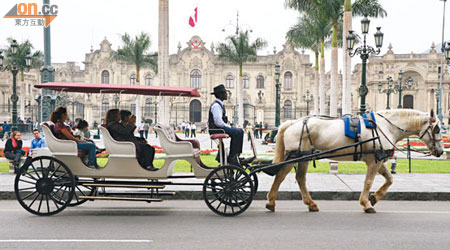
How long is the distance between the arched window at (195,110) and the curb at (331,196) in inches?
2083

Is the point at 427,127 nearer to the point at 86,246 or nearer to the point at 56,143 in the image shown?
the point at 86,246

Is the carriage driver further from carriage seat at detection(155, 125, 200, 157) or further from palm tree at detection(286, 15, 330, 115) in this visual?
palm tree at detection(286, 15, 330, 115)

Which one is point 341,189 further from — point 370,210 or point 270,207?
point 270,207

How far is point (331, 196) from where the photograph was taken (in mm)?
8617

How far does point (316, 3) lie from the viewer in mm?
23594

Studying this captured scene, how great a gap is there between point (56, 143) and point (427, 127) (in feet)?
19.4

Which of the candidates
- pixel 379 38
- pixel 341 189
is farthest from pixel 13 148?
pixel 379 38

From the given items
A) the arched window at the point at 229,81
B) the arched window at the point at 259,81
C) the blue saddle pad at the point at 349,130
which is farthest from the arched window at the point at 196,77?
the blue saddle pad at the point at 349,130

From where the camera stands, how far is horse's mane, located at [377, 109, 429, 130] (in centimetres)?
721

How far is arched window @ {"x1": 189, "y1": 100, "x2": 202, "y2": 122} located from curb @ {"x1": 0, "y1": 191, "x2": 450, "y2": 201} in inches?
2083

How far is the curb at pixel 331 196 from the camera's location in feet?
28.0

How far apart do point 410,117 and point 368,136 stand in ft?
2.73

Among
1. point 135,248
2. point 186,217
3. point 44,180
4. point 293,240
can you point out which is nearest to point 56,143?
point 44,180

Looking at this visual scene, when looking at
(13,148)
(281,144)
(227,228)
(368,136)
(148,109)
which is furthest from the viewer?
(148,109)
